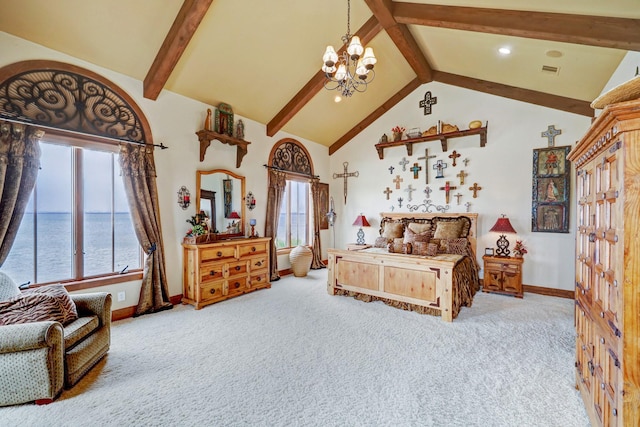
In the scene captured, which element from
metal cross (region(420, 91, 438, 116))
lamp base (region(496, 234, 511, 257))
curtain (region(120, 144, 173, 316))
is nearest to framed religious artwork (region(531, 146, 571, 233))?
lamp base (region(496, 234, 511, 257))

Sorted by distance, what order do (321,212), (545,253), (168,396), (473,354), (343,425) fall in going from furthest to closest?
1. (321,212)
2. (545,253)
3. (473,354)
4. (168,396)
5. (343,425)

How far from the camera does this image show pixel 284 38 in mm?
3912

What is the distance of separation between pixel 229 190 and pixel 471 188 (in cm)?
443

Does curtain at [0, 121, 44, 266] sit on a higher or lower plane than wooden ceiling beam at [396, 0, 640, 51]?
lower

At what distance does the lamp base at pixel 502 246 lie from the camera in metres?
4.91

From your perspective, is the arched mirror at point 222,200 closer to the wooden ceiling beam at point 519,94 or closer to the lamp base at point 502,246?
the wooden ceiling beam at point 519,94

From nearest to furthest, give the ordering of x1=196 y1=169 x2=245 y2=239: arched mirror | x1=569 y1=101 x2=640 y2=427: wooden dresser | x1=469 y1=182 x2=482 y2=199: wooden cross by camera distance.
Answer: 1. x1=569 y1=101 x2=640 y2=427: wooden dresser
2. x1=196 y1=169 x2=245 y2=239: arched mirror
3. x1=469 y1=182 x2=482 y2=199: wooden cross

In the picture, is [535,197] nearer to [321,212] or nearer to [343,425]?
[321,212]

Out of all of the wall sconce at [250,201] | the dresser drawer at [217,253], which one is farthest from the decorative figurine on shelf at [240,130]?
the dresser drawer at [217,253]

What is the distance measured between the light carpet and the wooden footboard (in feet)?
0.82

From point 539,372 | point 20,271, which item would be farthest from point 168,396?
point 539,372

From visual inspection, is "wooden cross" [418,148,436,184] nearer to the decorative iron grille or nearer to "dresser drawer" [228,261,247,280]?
"dresser drawer" [228,261,247,280]

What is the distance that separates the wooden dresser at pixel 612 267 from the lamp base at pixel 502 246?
10.5 ft

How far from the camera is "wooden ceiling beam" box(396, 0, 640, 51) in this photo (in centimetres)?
255
